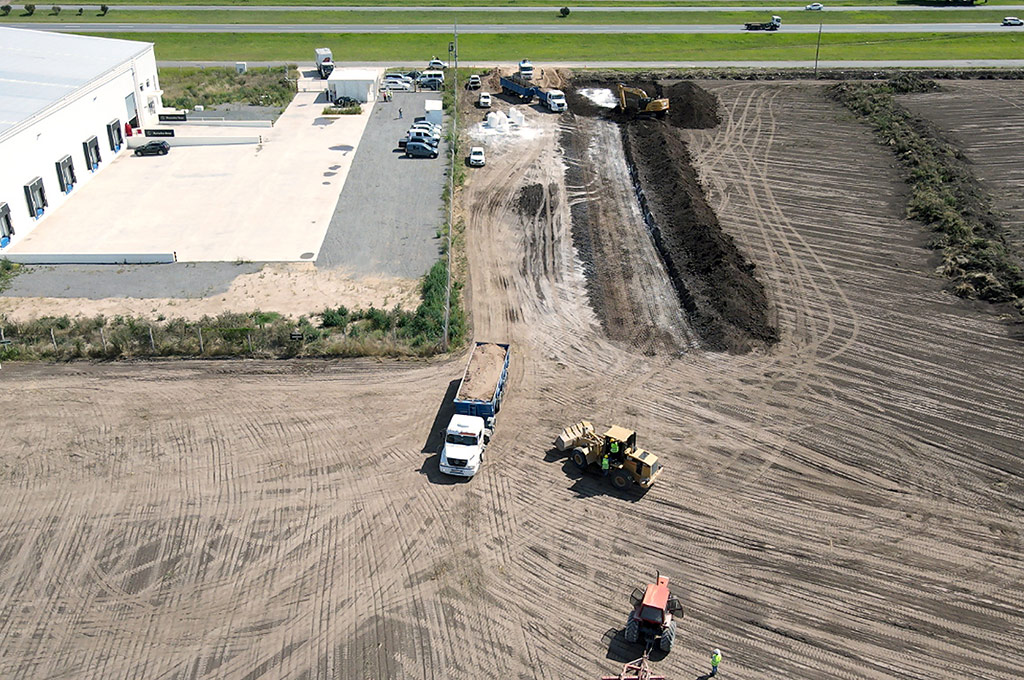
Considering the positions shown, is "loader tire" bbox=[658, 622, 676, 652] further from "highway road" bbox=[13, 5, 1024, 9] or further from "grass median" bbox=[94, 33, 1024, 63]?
"highway road" bbox=[13, 5, 1024, 9]

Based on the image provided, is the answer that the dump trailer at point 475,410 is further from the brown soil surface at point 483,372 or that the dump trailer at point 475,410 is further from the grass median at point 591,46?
the grass median at point 591,46

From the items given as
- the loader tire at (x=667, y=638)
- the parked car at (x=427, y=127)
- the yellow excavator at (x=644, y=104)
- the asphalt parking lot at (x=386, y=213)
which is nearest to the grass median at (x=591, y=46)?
the yellow excavator at (x=644, y=104)

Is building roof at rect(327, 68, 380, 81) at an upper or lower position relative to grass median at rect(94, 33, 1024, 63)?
lower

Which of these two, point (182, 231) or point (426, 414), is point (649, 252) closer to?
point (426, 414)

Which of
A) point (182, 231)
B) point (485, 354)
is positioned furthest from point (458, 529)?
point (182, 231)

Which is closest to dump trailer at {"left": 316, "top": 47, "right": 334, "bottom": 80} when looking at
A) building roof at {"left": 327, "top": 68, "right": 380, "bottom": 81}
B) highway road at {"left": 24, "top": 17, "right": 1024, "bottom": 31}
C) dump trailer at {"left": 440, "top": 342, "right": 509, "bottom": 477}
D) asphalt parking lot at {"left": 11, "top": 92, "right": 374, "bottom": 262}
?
building roof at {"left": 327, "top": 68, "right": 380, "bottom": 81}
